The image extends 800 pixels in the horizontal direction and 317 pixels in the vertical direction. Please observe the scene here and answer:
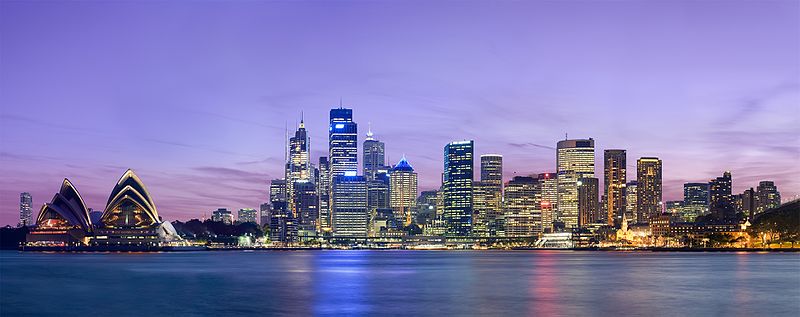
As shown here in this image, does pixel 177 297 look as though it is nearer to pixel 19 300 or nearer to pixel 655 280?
pixel 19 300

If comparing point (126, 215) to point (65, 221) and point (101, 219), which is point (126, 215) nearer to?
point (101, 219)

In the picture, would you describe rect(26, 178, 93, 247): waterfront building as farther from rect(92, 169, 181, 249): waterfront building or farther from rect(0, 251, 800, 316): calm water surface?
rect(0, 251, 800, 316): calm water surface

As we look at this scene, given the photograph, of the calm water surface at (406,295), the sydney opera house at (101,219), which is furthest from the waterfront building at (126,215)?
the calm water surface at (406,295)

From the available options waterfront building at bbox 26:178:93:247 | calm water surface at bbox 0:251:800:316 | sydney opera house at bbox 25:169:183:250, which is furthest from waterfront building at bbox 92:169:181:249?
calm water surface at bbox 0:251:800:316

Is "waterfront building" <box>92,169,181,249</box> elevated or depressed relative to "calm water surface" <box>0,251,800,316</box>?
elevated

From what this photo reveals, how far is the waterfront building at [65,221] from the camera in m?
182

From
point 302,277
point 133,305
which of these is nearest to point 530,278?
point 302,277

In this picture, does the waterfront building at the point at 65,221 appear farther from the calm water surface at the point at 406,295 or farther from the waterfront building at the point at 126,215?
the calm water surface at the point at 406,295

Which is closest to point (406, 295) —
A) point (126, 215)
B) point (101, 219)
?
point (126, 215)

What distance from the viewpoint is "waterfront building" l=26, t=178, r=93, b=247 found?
7151 inches

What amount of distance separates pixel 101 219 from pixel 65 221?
1065 cm

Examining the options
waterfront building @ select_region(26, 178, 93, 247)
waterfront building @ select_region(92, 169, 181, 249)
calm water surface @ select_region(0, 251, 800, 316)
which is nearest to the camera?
calm water surface @ select_region(0, 251, 800, 316)

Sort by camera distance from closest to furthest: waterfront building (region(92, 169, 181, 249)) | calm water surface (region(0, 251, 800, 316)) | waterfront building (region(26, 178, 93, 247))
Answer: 1. calm water surface (region(0, 251, 800, 316))
2. waterfront building (region(26, 178, 93, 247))
3. waterfront building (region(92, 169, 181, 249))

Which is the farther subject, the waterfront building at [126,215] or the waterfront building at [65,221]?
the waterfront building at [126,215]
